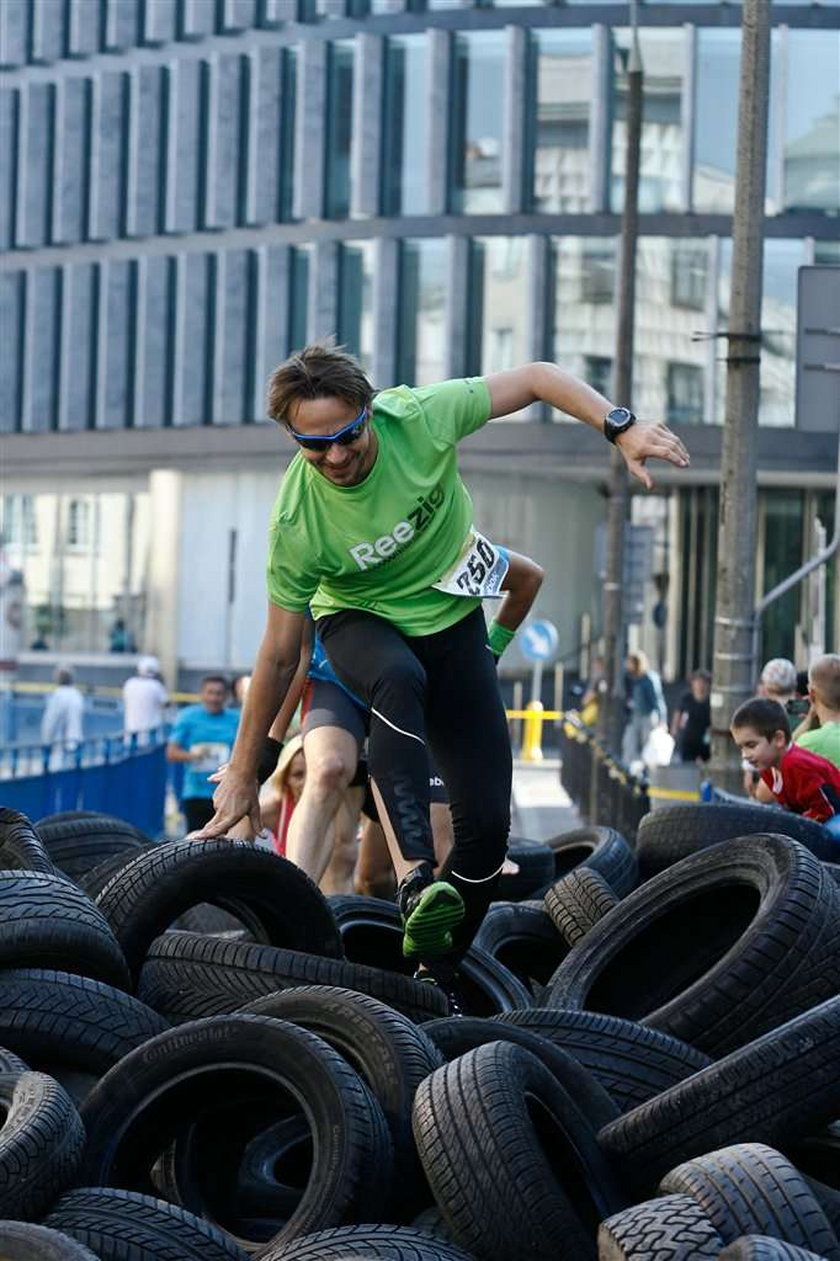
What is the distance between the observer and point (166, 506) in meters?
62.4

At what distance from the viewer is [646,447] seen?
6379mm

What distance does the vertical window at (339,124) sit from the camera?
58.6m

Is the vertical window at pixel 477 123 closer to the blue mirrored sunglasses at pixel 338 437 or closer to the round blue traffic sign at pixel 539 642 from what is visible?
the round blue traffic sign at pixel 539 642

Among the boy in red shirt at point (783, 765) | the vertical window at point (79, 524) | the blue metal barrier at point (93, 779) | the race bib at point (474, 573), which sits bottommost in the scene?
the blue metal barrier at point (93, 779)

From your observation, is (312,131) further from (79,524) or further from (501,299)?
(79,524)

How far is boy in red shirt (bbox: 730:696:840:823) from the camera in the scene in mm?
9781

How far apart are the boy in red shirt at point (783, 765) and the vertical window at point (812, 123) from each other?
4434 centimetres

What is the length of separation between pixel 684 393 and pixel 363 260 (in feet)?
30.0

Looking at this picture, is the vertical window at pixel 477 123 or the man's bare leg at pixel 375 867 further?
the vertical window at pixel 477 123

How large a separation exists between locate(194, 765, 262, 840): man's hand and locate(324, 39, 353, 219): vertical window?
52459mm

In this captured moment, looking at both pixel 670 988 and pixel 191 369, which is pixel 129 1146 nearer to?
pixel 670 988

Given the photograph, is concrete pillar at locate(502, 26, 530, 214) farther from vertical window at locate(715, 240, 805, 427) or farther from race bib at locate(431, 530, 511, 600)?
race bib at locate(431, 530, 511, 600)

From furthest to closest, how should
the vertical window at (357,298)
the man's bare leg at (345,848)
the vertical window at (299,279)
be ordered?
the vertical window at (299,279), the vertical window at (357,298), the man's bare leg at (345,848)

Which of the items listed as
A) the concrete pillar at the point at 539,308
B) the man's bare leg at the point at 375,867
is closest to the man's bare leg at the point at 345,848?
the man's bare leg at the point at 375,867
